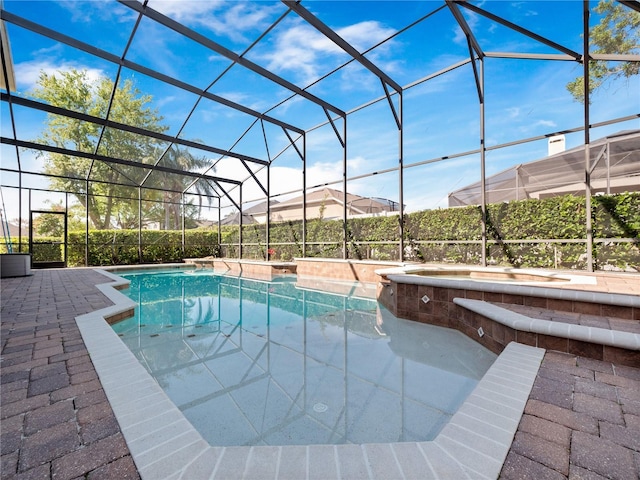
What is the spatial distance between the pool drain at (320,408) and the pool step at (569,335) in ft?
6.07

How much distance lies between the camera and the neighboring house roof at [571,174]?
7000 millimetres

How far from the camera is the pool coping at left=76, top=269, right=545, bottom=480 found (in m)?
1.15

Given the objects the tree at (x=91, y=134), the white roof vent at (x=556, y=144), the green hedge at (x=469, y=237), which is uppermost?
the tree at (x=91, y=134)

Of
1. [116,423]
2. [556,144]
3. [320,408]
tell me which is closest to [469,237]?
[556,144]

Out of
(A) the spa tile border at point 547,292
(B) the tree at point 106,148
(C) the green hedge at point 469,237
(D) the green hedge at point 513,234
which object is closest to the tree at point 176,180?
(B) the tree at point 106,148

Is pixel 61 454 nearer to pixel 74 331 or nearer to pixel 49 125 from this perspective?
pixel 74 331

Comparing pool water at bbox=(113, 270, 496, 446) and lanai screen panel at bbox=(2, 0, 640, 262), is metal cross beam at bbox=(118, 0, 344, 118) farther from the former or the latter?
pool water at bbox=(113, 270, 496, 446)

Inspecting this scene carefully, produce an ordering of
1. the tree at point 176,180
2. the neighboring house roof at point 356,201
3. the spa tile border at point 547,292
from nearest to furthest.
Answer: the spa tile border at point 547,292 → the neighboring house roof at point 356,201 → the tree at point 176,180

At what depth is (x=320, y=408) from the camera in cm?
208

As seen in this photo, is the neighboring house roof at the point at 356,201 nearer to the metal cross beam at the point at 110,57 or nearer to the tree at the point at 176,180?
the metal cross beam at the point at 110,57

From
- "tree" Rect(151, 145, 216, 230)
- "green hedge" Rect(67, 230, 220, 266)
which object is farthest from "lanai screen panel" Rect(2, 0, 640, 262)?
"tree" Rect(151, 145, 216, 230)

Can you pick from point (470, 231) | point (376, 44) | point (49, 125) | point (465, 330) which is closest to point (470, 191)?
point (470, 231)

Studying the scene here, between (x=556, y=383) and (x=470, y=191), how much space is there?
901cm

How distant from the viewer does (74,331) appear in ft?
9.74
